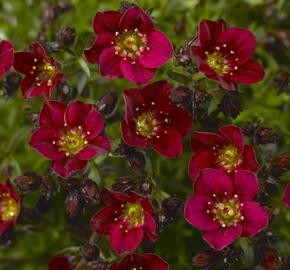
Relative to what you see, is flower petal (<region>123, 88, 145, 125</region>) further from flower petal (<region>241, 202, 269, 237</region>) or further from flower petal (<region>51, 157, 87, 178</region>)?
flower petal (<region>241, 202, 269, 237</region>)

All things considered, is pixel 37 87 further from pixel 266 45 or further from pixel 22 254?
pixel 266 45

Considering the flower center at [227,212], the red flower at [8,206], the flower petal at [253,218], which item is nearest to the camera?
the flower petal at [253,218]

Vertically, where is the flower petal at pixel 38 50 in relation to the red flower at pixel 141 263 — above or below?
above

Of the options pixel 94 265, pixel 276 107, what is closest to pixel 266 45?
pixel 276 107

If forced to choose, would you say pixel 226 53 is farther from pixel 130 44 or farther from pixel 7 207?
pixel 7 207

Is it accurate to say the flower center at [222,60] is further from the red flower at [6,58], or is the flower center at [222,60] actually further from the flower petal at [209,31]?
the red flower at [6,58]

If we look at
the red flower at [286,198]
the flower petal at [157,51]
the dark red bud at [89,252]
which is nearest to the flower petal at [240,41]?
the flower petal at [157,51]
